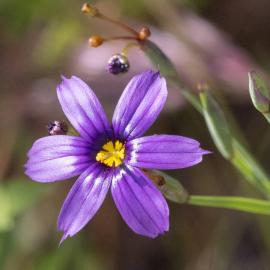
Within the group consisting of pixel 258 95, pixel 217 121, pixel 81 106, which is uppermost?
pixel 258 95

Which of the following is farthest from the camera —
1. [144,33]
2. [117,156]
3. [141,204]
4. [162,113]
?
[162,113]

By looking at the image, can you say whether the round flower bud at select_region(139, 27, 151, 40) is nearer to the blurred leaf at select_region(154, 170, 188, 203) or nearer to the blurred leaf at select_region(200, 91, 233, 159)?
the blurred leaf at select_region(200, 91, 233, 159)

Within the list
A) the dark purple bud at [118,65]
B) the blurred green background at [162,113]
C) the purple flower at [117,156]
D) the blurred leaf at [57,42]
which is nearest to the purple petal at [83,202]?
the purple flower at [117,156]

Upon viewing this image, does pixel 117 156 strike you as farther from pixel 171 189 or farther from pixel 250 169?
pixel 250 169

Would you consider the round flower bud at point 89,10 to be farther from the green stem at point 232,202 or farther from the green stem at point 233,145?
the green stem at point 232,202

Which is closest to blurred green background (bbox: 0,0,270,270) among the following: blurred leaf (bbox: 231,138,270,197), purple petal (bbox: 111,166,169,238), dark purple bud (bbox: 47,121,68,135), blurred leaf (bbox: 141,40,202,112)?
blurred leaf (bbox: 231,138,270,197)

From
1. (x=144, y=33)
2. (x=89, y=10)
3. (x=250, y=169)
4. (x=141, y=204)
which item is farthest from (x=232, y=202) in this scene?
(x=89, y=10)

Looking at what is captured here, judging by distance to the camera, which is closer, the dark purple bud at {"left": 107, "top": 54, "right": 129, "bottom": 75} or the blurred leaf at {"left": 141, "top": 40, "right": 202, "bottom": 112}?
the dark purple bud at {"left": 107, "top": 54, "right": 129, "bottom": 75}
